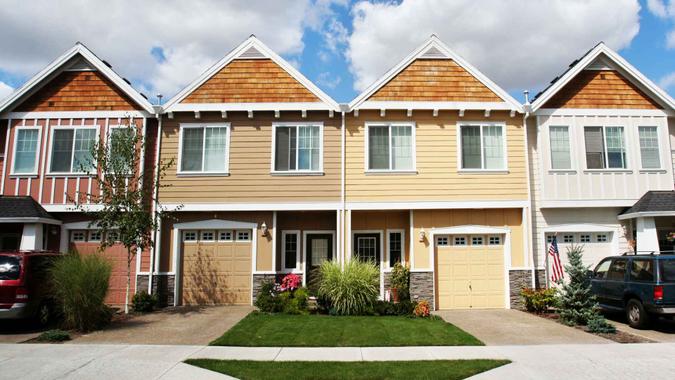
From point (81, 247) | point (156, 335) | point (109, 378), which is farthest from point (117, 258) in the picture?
point (109, 378)

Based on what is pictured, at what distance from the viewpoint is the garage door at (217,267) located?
51.3 ft

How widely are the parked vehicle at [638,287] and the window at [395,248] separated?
5.86m

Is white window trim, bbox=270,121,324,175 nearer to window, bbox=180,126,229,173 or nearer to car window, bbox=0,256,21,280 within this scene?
window, bbox=180,126,229,173

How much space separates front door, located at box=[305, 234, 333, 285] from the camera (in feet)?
53.7

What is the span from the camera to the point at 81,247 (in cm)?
1586

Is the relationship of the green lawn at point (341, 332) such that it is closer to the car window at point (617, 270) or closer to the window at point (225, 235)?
the window at point (225, 235)

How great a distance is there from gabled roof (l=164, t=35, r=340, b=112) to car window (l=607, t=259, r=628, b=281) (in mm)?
9384

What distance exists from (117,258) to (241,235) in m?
4.09

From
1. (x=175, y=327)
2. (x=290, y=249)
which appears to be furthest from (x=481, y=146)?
(x=175, y=327)

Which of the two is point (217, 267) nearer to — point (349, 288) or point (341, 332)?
point (349, 288)

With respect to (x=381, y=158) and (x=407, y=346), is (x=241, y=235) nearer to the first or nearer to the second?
(x=381, y=158)

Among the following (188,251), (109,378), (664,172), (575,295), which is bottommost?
(109,378)

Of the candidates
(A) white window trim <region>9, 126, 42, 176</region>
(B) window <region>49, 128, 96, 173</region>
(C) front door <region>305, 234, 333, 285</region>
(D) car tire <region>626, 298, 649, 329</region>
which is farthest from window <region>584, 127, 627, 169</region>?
(A) white window trim <region>9, 126, 42, 176</region>

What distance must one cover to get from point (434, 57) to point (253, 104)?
20.7 ft
